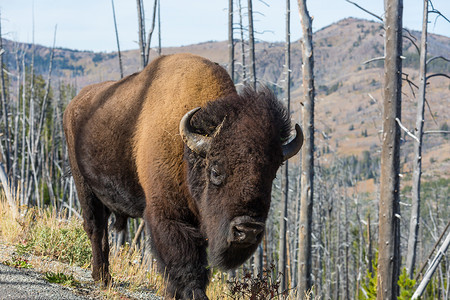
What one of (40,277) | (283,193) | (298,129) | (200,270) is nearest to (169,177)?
(200,270)

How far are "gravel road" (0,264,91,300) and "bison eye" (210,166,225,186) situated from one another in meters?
1.81

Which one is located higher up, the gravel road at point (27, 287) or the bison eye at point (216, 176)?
the bison eye at point (216, 176)

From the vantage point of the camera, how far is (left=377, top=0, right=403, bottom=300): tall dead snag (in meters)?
6.89

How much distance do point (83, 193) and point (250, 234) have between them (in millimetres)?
3279

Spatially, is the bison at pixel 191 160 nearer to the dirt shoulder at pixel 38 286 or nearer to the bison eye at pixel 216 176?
the bison eye at pixel 216 176

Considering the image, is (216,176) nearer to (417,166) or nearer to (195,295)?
(195,295)

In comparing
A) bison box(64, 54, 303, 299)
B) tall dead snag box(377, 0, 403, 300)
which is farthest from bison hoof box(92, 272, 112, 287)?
tall dead snag box(377, 0, 403, 300)

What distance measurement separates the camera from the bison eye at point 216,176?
389cm

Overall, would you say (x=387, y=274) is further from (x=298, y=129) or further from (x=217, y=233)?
(x=217, y=233)

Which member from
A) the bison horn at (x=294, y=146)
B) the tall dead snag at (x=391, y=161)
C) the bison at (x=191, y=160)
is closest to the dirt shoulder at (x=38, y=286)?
the bison at (x=191, y=160)

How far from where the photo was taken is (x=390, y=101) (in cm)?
697

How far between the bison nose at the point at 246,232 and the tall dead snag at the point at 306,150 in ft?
20.0

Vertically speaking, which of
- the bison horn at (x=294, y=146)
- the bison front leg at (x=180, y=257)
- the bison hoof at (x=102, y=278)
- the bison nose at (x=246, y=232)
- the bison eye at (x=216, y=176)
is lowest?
the bison hoof at (x=102, y=278)

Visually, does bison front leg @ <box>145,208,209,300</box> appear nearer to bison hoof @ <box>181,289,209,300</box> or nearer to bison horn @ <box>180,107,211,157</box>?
bison hoof @ <box>181,289,209,300</box>
